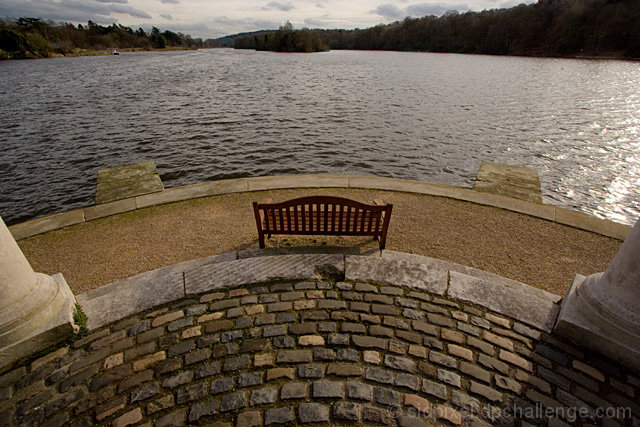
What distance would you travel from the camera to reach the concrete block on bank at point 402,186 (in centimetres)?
811

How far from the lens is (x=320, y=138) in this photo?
16406 millimetres

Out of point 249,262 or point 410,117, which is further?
point 410,117

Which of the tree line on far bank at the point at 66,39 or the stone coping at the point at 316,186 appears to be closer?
the stone coping at the point at 316,186

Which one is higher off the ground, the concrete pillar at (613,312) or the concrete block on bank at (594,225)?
the concrete pillar at (613,312)

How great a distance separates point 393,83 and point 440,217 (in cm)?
3334

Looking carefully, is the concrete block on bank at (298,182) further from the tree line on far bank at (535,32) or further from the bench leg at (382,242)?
the tree line on far bank at (535,32)

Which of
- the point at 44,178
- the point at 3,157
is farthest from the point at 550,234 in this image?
the point at 3,157

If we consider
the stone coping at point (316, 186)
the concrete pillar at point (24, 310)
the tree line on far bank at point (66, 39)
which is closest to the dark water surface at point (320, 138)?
the stone coping at point (316, 186)

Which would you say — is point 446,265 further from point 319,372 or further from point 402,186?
point 402,186

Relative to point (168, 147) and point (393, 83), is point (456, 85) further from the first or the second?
point (168, 147)

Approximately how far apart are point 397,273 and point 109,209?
22.2 feet

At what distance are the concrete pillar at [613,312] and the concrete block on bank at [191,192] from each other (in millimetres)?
7010

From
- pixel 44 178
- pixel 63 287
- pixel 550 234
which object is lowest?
pixel 44 178

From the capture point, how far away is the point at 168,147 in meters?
14.9
